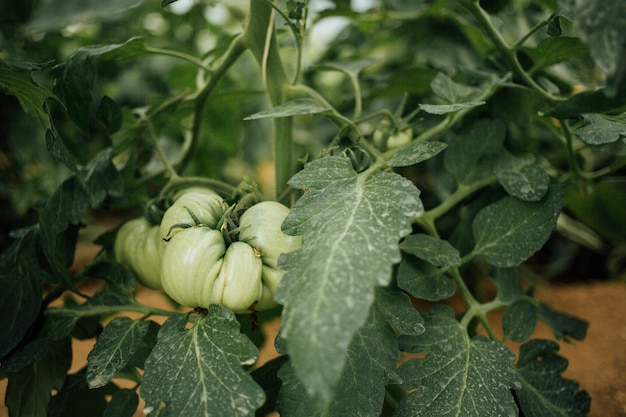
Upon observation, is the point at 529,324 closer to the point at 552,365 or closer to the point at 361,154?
the point at 552,365

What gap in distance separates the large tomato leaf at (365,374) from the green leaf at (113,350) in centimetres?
16

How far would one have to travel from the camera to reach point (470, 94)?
660mm

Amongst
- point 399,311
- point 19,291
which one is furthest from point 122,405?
point 399,311

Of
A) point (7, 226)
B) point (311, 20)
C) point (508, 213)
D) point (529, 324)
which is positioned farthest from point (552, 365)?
point (7, 226)

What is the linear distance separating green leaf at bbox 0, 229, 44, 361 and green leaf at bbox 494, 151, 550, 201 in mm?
572

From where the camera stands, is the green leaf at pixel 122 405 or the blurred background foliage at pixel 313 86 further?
the blurred background foliage at pixel 313 86

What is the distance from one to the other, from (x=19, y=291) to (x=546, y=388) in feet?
2.09

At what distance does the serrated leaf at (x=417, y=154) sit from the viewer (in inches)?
19.5

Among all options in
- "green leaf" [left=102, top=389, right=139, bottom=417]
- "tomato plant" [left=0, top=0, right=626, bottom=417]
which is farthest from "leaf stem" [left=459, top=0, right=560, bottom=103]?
"green leaf" [left=102, top=389, right=139, bottom=417]

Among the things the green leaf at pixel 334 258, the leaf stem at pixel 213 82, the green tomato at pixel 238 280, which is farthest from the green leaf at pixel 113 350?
the leaf stem at pixel 213 82

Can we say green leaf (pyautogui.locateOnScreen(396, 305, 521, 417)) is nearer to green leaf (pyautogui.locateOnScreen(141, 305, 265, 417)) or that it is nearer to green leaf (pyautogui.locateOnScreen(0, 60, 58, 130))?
green leaf (pyautogui.locateOnScreen(141, 305, 265, 417))

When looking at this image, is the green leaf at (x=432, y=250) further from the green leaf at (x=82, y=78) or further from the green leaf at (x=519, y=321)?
the green leaf at (x=82, y=78)

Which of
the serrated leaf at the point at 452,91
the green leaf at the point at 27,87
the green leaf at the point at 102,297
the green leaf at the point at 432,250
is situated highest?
the green leaf at the point at 27,87

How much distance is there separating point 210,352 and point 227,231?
0.40 ft
